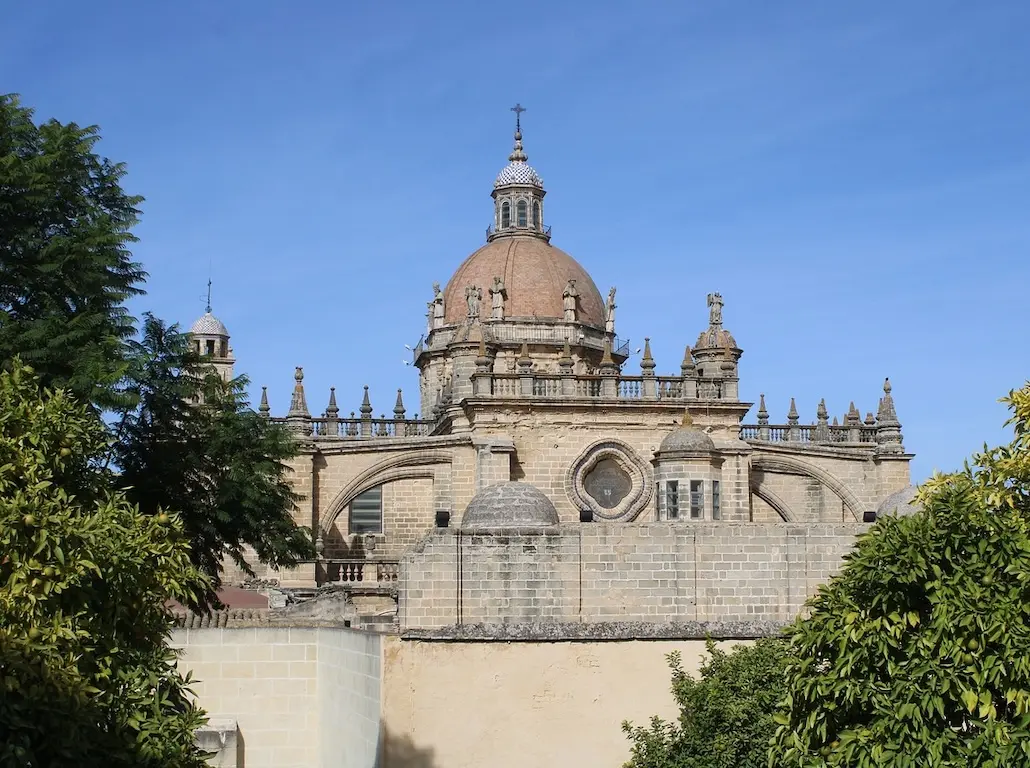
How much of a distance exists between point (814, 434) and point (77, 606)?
1235 inches

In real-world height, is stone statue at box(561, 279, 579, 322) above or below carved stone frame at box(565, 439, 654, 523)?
above

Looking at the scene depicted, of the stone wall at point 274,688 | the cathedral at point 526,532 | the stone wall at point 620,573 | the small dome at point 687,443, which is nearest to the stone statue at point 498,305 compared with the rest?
the cathedral at point 526,532

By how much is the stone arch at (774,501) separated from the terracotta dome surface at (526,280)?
12.7 m

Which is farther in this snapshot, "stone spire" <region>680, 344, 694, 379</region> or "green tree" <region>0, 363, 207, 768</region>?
"stone spire" <region>680, 344, 694, 379</region>

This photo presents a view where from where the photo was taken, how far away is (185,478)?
72.0 feet

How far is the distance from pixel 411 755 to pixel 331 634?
1765mm

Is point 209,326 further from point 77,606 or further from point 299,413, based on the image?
point 77,606

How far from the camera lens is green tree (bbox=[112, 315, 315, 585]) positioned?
21391mm

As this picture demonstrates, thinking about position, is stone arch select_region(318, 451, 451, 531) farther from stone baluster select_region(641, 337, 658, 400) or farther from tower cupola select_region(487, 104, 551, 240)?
tower cupola select_region(487, 104, 551, 240)

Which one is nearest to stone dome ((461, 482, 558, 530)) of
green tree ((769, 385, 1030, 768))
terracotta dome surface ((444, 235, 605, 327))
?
green tree ((769, 385, 1030, 768))

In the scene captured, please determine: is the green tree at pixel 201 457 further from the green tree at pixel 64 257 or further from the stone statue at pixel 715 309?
the stone statue at pixel 715 309

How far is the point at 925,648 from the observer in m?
10.4

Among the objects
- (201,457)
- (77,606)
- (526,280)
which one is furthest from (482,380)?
(77,606)

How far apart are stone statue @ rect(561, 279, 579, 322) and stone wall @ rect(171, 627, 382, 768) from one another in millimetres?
30961
